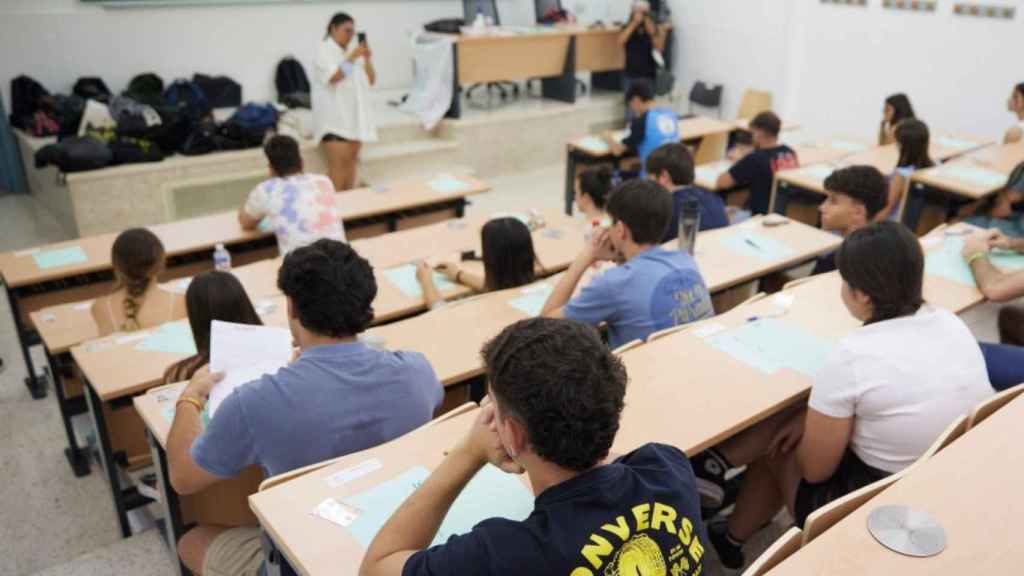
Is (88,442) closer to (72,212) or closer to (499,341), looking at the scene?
(499,341)

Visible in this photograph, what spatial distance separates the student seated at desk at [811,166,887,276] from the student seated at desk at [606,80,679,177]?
80.3 inches

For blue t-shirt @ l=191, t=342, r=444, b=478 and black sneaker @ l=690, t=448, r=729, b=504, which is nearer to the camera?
blue t-shirt @ l=191, t=342, r=444, b=478

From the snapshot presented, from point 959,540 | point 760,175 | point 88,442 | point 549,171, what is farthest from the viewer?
point 549,171

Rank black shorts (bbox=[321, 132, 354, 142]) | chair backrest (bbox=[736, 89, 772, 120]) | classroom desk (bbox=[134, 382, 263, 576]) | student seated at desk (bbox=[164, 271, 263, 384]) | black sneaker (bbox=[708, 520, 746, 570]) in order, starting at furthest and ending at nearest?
1. chair backrest (bbox=[736, 89, 772, 120])
2. black shorts (bbox=[321, 132, 354, 142])
3. black sneaker (bbox=[708, 520, 746, 570])
4. student seated at desk (bbox=[164, 271, 263, 384])
5. classroom desk (bbox=[134, 382, 263, 576])

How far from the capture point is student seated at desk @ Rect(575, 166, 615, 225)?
385 cm

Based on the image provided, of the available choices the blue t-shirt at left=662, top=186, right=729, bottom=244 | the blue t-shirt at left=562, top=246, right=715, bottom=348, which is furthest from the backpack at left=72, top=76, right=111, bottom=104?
the blue t-shirt at left=562, top=246, right=715, bottom=348

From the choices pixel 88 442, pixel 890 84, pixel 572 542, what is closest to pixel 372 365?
pixel 572 542

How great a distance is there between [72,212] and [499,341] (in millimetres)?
5646

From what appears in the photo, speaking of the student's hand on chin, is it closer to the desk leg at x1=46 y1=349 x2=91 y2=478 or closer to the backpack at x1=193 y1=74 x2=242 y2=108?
the desk leg at x1=46 y1=349 x2=91 y2=478

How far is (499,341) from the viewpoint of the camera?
53.2 inches

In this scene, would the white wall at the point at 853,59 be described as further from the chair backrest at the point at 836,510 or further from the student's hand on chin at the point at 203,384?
the student's hand on chin at the point at 203,384

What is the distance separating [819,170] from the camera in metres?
5.01

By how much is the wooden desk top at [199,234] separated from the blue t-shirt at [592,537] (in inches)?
123

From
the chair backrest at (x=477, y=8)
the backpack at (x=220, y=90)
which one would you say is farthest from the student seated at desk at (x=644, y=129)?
the backpack at (x=220, y=90)
